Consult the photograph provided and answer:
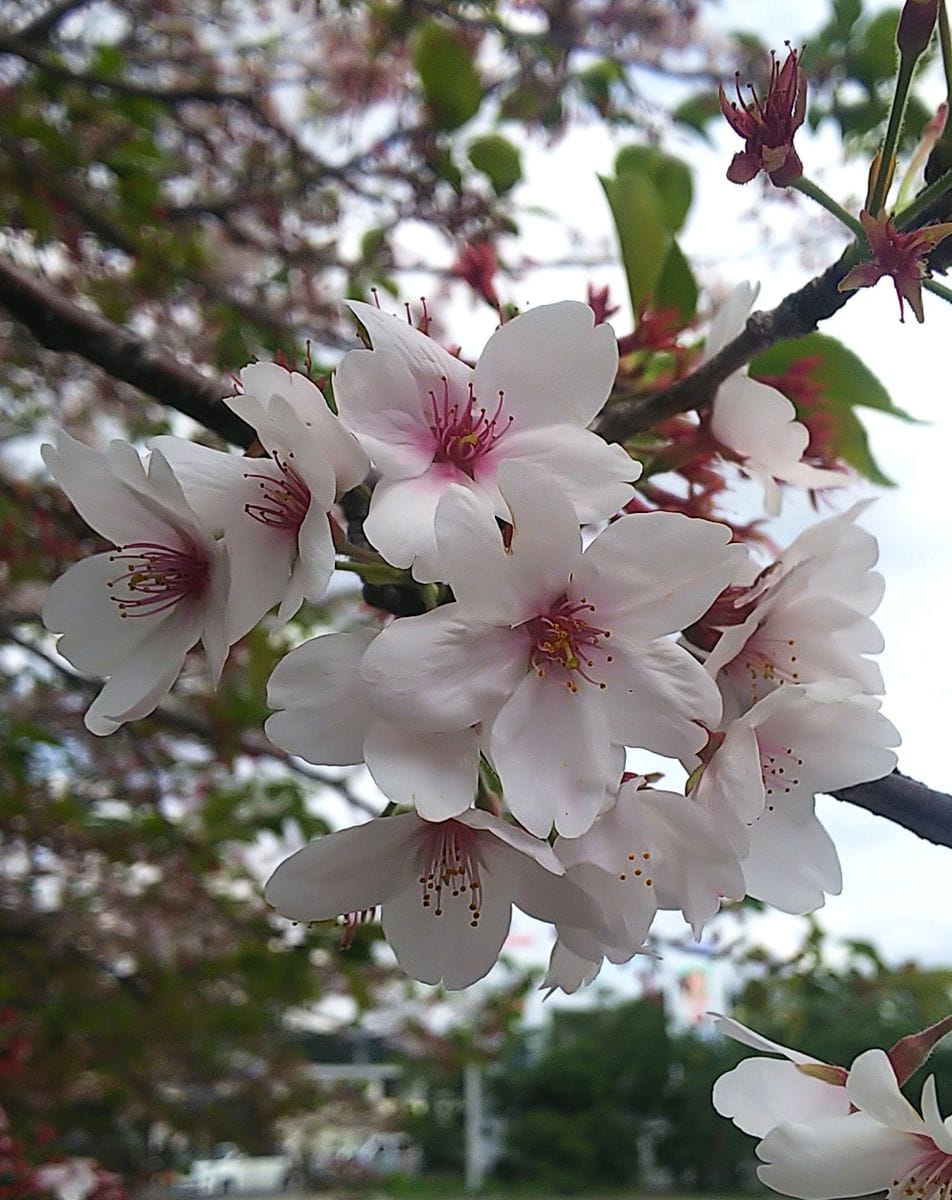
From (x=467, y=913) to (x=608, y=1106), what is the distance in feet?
26.6

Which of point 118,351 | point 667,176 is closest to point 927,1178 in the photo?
point 118,351

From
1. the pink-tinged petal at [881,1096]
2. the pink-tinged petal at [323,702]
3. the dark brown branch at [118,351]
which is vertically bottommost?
the pink-tinged petal at [881,1096]

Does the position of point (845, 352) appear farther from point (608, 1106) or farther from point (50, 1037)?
point (608, 1106)

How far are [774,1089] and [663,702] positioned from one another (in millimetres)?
176

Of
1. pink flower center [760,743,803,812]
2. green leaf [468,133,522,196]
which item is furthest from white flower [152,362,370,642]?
green leaf [468,133,522,196]

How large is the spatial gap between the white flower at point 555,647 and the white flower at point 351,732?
1 cm

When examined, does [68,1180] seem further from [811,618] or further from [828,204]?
[828,204]

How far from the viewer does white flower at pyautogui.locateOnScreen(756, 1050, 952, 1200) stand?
14.9 inches

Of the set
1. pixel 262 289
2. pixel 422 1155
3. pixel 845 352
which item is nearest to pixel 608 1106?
pixel 422 1155

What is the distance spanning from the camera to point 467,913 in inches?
18.2

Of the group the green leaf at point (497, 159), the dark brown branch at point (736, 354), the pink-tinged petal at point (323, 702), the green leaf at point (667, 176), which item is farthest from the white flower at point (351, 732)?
the green leaf at point (497, 159)

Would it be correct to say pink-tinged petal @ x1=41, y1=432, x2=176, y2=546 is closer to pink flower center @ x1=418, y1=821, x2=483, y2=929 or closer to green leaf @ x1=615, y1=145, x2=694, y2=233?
pink flower center @ x1=418, y1=821, x2=483, y2=929

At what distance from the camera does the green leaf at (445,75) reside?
1.12 metres

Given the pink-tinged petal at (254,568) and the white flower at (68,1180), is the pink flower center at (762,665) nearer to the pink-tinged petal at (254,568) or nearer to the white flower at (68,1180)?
the pink-tinged petal at (254,568)
